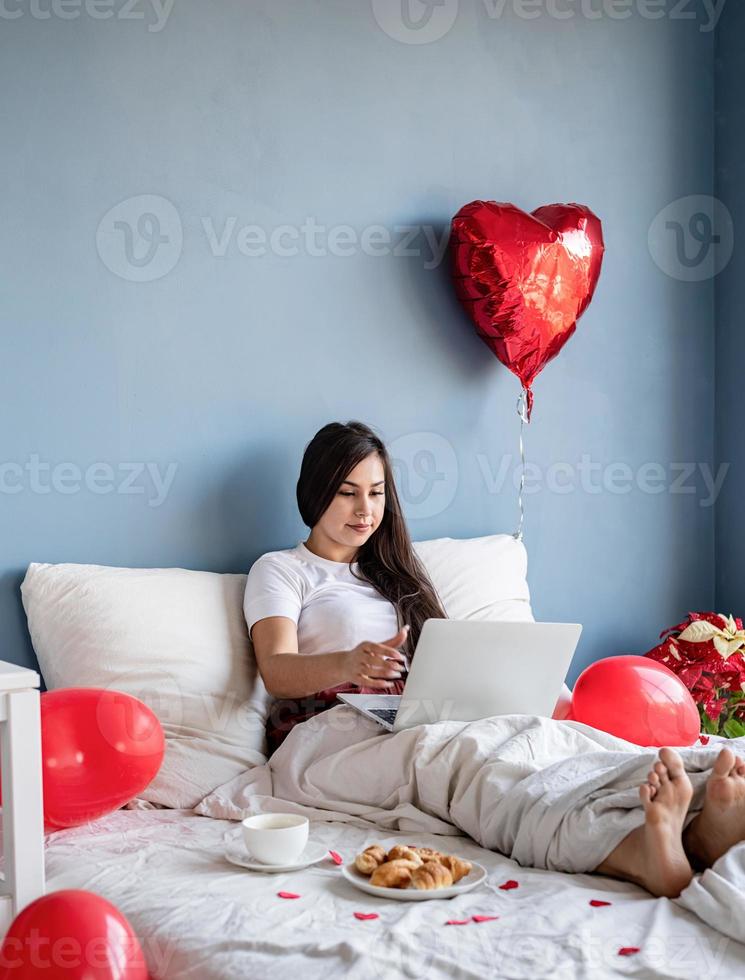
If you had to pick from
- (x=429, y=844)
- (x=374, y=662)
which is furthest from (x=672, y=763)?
(x=374, y=662)

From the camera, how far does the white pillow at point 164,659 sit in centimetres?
193

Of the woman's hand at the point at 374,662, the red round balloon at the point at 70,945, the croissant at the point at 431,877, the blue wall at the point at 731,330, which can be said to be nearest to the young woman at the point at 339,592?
the woman's hand at the point at 374,662

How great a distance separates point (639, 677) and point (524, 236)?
1.03m

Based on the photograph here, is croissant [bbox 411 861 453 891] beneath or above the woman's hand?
beneath

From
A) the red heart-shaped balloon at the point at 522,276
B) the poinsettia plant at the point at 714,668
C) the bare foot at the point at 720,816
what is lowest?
the poinsettia plant at the point at 714,668

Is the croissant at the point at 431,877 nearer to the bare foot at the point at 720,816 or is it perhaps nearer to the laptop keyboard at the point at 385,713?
the bare foot at the point at 720,816

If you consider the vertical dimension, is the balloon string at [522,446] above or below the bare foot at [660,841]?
→ above

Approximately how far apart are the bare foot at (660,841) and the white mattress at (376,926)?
0.09 ft

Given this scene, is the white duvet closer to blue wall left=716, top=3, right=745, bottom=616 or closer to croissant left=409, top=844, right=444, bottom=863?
croissant left=409, top=844, right=444, bottom=863

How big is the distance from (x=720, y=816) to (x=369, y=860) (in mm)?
464

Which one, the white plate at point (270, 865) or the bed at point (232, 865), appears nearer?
the bed at point (232, 865)

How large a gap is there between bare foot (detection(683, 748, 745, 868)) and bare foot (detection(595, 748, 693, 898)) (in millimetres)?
36

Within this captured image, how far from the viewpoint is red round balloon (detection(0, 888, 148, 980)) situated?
1.21 meters

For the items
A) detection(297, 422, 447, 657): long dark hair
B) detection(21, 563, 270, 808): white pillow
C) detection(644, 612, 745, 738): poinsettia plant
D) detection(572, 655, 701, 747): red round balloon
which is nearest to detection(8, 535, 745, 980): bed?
detection(21, 563, 270, 808): white pillow
